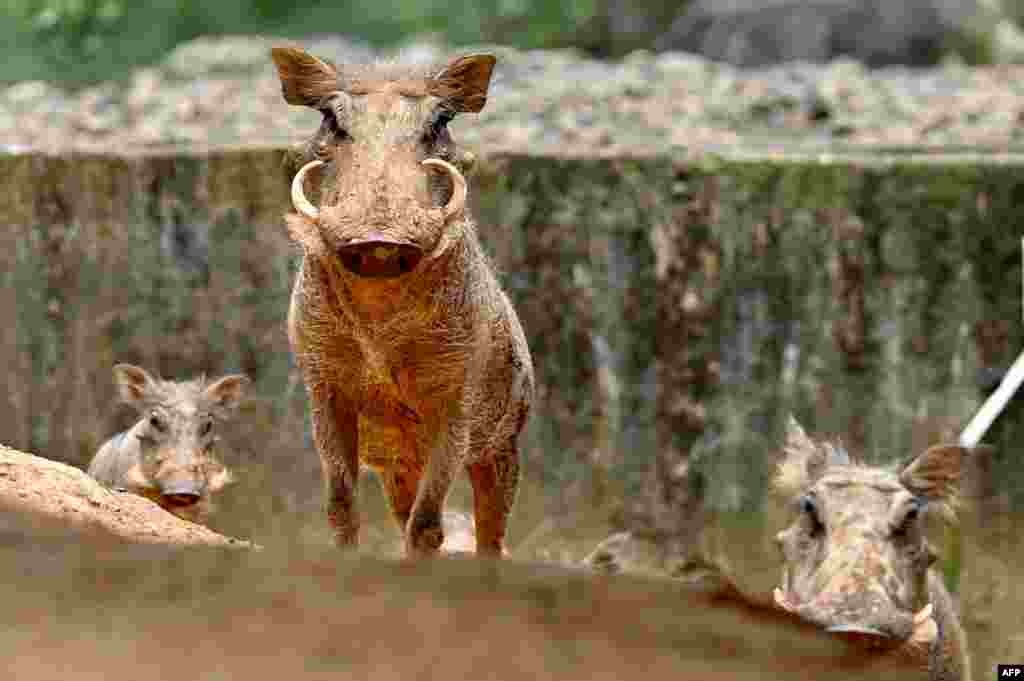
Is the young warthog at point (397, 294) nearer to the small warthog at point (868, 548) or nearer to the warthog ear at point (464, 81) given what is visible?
the warthog ear at point (464, 81)

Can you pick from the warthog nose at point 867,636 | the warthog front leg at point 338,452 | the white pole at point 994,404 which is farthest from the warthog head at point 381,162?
the white pole at point 994,404

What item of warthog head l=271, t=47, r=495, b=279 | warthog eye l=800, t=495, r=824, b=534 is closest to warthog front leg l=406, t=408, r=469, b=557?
warthog head l=271, t=47, r=495, b=279

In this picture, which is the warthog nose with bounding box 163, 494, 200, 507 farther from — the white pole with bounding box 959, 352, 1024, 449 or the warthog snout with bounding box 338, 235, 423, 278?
the white pole with bounding box 959, 352, 1024, 449

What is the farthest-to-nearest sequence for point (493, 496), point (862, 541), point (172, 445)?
1. point (172, 445)
2. point (493, 496)
3. point (862, 541)

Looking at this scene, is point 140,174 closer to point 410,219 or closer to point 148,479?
point 148,479

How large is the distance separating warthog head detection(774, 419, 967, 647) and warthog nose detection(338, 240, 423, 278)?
127cm

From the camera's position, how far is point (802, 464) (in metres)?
6.43

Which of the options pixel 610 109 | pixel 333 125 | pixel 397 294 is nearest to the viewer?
pixel 397 294

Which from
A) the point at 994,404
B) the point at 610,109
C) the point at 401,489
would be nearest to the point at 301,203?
the point at 401,489

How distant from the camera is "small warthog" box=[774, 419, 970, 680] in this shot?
545cm

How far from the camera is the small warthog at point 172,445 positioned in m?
7.52

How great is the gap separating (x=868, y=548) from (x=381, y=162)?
1.65 meters

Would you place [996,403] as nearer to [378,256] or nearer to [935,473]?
[935,473]

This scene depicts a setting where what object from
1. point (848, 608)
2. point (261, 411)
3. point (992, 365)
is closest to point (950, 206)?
point (992, 365)
